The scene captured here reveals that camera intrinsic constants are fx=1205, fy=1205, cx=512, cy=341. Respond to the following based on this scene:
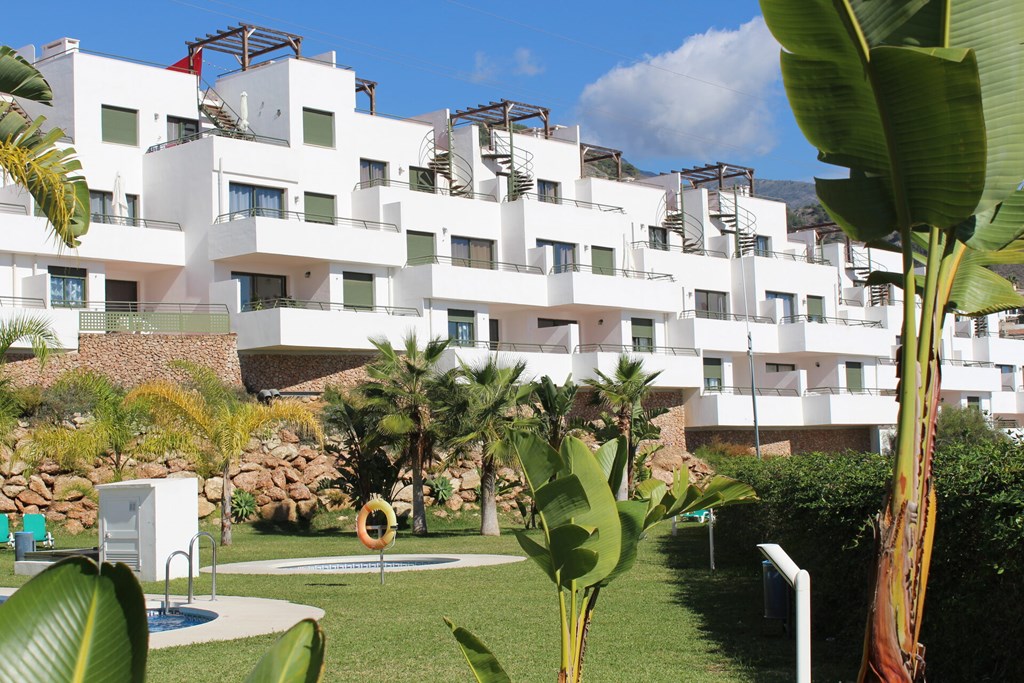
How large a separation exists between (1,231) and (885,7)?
117ft

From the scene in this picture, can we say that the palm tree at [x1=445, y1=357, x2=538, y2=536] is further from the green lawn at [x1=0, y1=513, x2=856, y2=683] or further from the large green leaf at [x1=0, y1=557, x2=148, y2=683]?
the large green leaf at [x1=0, y1=557, x2=148, y2=683]

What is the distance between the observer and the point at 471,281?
44.9 m

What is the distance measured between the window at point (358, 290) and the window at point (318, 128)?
5633 mm

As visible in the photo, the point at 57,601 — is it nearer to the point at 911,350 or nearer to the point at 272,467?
the point at 911,350

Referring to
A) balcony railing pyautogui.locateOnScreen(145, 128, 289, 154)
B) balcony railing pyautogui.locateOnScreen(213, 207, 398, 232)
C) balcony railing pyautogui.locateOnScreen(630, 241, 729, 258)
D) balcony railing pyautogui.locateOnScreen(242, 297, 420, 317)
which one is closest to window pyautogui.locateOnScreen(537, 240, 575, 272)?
balcony railing pyautogui.locateOnScreen(630, 241, 729, 258)

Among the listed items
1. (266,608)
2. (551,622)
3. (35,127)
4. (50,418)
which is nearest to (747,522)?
(551,622)

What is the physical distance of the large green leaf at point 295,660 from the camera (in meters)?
3.08

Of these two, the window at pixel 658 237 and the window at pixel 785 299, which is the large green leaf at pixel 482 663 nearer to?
the window at pixel 658 237

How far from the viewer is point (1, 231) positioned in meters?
36.3

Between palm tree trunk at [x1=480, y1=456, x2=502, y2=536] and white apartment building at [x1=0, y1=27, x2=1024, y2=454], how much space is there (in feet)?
33.6

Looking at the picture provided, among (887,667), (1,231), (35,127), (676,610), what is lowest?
(676,610)

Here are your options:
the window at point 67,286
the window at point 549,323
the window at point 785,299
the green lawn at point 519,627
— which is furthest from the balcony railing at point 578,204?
the green lawn at point 519,627

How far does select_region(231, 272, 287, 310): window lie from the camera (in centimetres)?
4094


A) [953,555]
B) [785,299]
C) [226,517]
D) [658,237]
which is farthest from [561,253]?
[953,555]
